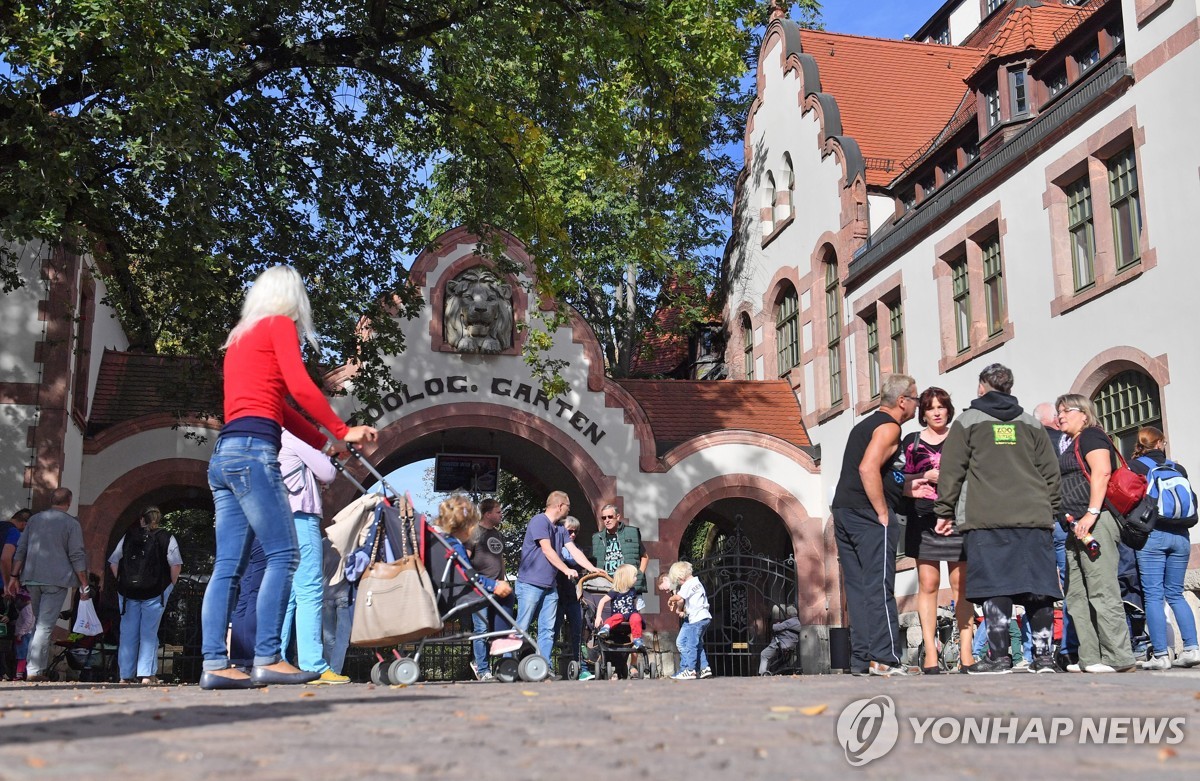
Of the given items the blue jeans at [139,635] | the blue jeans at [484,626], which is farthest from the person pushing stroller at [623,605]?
the blue jeans at [139,635]

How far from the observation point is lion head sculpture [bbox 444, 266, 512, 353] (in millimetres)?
21547

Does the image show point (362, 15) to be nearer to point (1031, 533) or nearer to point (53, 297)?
point (53, 297)

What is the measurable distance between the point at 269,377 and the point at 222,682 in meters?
1.62

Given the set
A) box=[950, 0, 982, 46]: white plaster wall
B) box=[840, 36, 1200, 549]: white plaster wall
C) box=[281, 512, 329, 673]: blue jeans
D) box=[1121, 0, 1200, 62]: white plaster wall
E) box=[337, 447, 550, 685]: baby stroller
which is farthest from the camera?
box=[950, 0, 982, 46]: white plaster wall

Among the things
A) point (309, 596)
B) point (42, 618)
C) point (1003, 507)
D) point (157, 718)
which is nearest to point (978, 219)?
point (1003, 507)

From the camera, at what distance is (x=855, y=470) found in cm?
884

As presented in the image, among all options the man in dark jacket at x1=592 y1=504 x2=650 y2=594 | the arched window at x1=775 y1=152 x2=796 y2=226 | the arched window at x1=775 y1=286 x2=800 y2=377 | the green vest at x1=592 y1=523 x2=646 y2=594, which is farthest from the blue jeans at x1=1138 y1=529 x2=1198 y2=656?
the arched window at x1=775 y1=152 x2=796 y2=226

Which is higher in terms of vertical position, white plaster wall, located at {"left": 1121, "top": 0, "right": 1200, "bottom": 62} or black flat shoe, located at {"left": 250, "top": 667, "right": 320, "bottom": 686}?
white plaster wall, located at {"left": 1121, "top": 0, "right": 1200, "bottom": 62}

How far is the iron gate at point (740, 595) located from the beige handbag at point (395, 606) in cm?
1090

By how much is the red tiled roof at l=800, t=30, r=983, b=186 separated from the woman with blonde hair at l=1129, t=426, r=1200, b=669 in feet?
49.0

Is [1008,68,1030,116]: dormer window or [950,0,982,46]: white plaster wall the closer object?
[1008,68,1030,116]: dormer window

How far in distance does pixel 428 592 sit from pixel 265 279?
2454mm

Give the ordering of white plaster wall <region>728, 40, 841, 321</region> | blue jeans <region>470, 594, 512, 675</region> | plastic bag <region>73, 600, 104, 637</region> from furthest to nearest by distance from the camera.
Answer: white plaster wall <region>728, 40, 841, 321</region> < plastic bag <region>73, 600, 104, 637</region> < blue jeans <region>470, 594, 512, 675</region>

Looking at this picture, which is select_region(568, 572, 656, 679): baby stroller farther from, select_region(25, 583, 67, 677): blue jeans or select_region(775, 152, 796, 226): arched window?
select_region(775, 152, 796, 226): arched window
